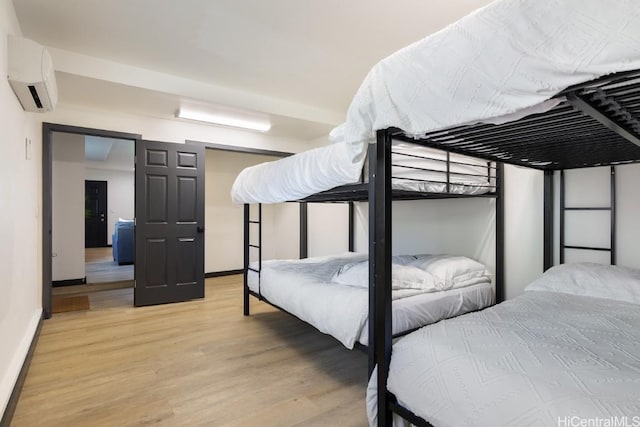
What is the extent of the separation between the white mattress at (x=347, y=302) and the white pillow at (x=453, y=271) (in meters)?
0.06

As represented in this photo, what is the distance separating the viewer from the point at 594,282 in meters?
2.01

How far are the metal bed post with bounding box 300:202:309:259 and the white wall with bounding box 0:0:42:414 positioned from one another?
3.28 m

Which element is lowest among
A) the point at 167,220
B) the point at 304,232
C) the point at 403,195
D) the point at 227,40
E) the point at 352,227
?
the point at 304,232

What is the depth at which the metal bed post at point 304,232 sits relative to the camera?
5.32 metres

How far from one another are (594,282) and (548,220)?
665 mm

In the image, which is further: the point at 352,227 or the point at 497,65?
the point at 352,227

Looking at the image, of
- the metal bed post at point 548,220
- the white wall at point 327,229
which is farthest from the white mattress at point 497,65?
the white wall at point 327,229

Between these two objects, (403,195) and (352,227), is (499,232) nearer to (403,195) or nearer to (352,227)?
(403,195)

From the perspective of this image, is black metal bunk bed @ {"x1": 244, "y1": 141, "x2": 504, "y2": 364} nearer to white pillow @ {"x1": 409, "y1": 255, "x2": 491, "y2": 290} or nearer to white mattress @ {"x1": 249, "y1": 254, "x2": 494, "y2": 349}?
white mattress @ {"x1": 249, "y1": 254, "x2": 494, "y2": 349}

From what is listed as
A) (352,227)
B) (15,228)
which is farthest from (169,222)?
(352,227)

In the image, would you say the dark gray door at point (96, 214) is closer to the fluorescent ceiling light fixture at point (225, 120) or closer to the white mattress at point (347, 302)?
the fluorescent ceiling light fixture at point (225, 120)

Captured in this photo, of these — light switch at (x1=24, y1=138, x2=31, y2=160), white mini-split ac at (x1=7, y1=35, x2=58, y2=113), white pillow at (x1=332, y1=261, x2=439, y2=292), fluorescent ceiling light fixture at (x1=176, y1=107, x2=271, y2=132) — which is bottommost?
white pillow at (x1=332, y1=261, x2=439, y2=292)

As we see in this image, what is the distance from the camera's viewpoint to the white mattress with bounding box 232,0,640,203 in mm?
724

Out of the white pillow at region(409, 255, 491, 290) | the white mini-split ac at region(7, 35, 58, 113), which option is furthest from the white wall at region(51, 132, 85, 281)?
the white pillow at region(409, 255, 491, 290)
